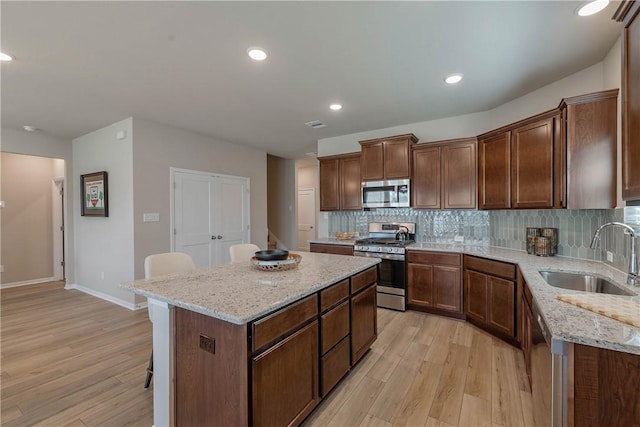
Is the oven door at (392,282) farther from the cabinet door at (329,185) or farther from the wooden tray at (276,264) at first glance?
the wooden tray at (276,264)

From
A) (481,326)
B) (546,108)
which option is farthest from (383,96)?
(481,326)

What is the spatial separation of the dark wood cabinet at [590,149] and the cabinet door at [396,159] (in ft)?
5.90

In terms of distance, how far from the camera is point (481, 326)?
10.3 feet

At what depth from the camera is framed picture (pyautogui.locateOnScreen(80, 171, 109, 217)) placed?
14.1ft

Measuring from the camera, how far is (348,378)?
2285 millimetres

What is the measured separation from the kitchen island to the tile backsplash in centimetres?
217

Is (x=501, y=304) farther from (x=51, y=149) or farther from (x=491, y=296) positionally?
(x=51, y=149)

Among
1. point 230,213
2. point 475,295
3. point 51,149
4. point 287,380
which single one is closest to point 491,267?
point 475,295

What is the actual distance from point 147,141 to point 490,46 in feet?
14.1

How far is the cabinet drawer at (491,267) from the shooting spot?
272cm

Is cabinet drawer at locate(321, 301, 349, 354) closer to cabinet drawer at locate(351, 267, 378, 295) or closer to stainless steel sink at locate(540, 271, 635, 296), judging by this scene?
cabinet drawer at locate(351, 267, 378, 295)

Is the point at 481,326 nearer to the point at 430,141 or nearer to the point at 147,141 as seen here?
the point at 430,141

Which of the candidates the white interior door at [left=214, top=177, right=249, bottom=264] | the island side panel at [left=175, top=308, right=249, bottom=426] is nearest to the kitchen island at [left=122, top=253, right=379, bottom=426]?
the island side panel at [left=175, top=308, right=249, bottom=426]

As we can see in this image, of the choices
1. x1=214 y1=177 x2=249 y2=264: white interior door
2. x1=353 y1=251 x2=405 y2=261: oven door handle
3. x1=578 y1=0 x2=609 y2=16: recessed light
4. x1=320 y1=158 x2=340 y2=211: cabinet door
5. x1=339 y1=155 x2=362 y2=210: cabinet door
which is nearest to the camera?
x1=578 y1=0 x2=609 y2=16: recessed light
